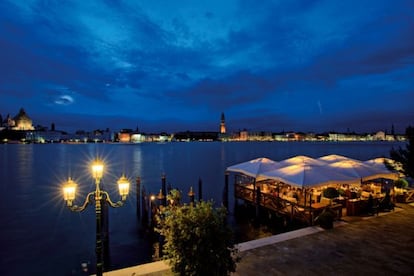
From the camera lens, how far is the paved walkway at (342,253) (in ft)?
23.2

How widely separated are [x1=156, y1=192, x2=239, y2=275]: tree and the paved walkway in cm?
269

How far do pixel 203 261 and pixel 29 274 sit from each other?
10.4m

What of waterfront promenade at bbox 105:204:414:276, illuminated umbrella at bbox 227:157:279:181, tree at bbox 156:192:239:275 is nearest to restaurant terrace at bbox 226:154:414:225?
illuminated umbrella at bbox 227:157:279:181

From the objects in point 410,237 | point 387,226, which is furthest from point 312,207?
point 410,237

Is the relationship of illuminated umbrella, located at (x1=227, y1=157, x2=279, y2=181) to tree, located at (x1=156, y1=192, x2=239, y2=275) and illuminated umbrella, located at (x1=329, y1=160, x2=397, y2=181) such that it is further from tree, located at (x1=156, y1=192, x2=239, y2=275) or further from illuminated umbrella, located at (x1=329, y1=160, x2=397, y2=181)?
tree, located at (x1=156, y1=192, x2=239, y2=275)

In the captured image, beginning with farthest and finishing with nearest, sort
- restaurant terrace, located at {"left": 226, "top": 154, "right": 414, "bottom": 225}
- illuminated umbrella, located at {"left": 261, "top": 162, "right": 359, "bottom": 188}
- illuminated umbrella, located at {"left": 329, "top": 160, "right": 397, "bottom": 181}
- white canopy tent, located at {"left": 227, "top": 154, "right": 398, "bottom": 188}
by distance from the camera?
illuminated umbrella, located at {"left": 329, "top": 160, "right": 397, "bottom": 181} < restaurant terrace, located at {"left": 226, "top": 154, "right": 414, "bottom": 225} < white canopy tent, located at {"left": 227, "top": 154, "right": 398, "bottom": 188} < illuminated umbrella, located at {"left": 261, "top": 162, "right": 359, "bottom": 188}

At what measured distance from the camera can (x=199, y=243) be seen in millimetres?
4633

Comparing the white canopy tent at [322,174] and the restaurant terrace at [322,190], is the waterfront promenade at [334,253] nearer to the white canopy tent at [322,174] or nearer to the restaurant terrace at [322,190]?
the restaurant terrace at [322,190]

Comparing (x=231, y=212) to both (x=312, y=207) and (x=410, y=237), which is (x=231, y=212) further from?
(x=410, y=237)

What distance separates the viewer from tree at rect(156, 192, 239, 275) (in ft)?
15.3

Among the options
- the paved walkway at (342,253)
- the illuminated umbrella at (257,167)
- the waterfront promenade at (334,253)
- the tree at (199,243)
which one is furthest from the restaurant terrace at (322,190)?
A: the tree at (199,243)

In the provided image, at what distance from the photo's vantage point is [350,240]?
9.16 metres

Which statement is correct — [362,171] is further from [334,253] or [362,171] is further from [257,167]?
[334,253]

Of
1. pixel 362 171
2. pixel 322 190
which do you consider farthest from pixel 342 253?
pixel 362 171
